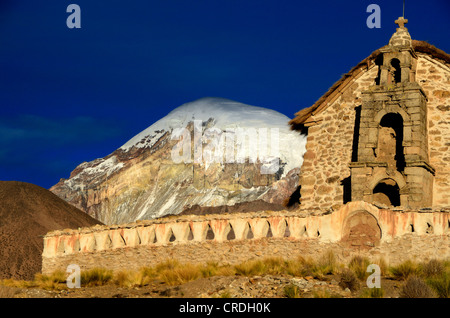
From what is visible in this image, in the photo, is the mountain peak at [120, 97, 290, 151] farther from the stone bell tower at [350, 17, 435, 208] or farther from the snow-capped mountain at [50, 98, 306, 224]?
the stone bell tower at [350, 17, 435, 208]

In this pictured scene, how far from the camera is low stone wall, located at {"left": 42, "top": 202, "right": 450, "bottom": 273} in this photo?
1540 cm

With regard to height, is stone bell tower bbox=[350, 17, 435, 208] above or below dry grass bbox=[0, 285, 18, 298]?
above

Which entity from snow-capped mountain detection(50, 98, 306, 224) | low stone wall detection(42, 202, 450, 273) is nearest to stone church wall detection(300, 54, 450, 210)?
low stone wall detection(42, 202, 450, 273)

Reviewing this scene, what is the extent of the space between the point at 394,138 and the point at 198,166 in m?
57.3

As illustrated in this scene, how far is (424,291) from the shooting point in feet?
38.2

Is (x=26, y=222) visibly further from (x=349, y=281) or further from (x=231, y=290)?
(x=349, y=281)

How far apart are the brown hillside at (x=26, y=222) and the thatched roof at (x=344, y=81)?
11.8m

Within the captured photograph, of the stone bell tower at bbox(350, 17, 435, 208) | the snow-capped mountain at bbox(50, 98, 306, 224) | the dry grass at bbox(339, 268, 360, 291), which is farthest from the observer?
the snow-capped mountain at bbox(50, 98, 306, 224)

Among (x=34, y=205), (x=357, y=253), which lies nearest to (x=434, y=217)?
(x=357, y=253)

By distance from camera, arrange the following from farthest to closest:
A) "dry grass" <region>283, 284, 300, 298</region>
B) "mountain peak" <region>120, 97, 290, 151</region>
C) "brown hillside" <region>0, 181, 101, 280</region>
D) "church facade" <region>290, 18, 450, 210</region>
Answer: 1. "mountain peak" <region>120, 97, 290, 151</region>
2. "brown hillside" <region>0, 181, 101, 280</region>
3. "church facade" <region>290, 18, 450, 210</region>
4. "dry grass" <region>283, 284, 300, 298</region>

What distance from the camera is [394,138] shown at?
22094 mm

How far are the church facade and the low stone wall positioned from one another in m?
4.04

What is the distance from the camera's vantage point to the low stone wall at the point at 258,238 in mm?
15398
